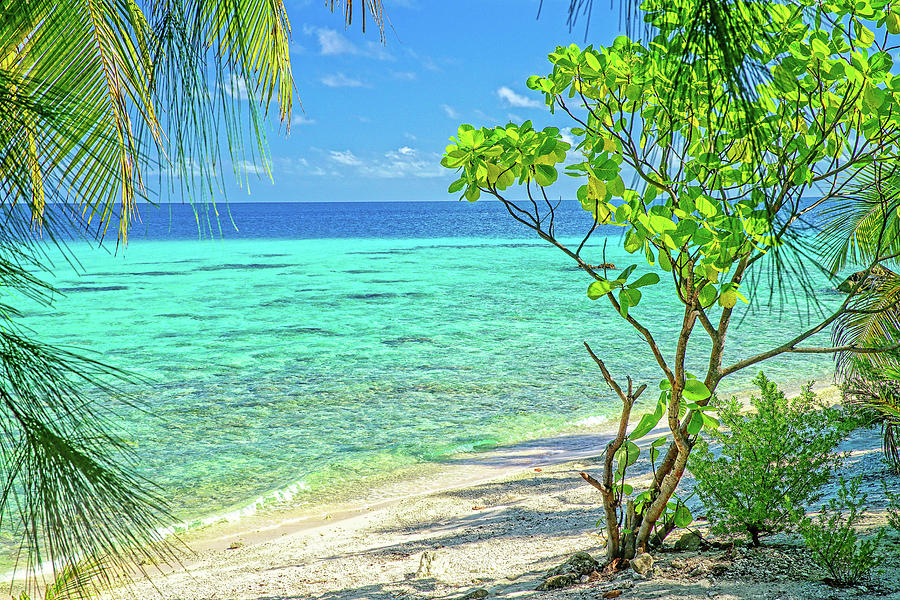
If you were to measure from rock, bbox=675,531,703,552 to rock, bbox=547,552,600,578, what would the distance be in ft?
1.23

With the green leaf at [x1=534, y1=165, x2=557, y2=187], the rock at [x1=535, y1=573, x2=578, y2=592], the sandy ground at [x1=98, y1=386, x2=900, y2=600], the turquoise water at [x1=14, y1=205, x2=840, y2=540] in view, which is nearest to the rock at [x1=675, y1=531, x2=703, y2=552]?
the sandy ground at [x1=98, y1=386, x2=900, y2=600]

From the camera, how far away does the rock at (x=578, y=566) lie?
2957 millimetres

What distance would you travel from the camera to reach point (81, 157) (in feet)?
5.96

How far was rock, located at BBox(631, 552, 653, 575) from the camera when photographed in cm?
277

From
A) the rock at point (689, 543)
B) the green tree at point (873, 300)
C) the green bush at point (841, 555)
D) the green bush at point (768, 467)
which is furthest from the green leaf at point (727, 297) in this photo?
the rock at point (689, 543)

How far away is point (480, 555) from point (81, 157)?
2974 mm

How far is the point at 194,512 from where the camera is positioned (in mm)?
5672

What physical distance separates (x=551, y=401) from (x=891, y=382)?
583cm

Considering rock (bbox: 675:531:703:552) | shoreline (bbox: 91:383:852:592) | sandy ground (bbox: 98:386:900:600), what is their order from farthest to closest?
shoreline (bbox: 91:383:852:592), rock (bbox: 675:531:703:552), sandy ground (bbox: 98:386:900:600)

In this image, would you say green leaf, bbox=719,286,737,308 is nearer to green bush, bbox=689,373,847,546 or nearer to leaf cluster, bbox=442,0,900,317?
leaf cluster, bbox=442,0,900,317

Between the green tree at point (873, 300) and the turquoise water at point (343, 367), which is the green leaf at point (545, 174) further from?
the turquoise water at point (343, 367)

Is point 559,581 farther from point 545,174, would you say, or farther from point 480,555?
point 545,174

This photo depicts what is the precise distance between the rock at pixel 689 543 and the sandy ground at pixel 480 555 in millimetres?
53

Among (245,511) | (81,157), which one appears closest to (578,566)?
(81,157)
